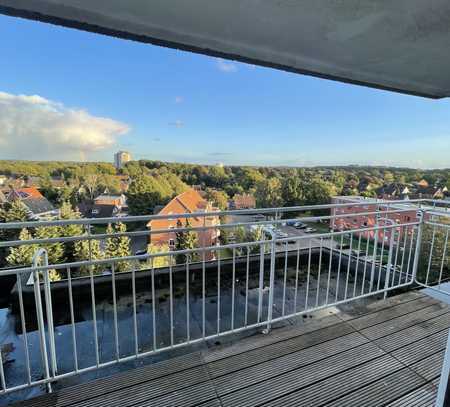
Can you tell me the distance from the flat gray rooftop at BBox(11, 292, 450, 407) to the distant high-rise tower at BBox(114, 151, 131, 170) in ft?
90.3

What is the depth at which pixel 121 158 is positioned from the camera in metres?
27.2

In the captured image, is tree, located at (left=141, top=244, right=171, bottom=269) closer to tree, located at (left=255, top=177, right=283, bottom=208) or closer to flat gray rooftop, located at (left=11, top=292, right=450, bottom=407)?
flat gray rooftop, located at (left=11, top=292, right=450, bottom=407)

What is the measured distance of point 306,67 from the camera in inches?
52.7

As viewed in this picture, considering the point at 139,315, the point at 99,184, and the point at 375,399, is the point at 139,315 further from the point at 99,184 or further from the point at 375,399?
the point at 99,184

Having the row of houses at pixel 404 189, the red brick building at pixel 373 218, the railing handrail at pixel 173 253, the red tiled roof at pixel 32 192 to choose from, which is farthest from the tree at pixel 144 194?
the railing handrail at pixel 173 253

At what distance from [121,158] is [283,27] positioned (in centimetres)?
2891

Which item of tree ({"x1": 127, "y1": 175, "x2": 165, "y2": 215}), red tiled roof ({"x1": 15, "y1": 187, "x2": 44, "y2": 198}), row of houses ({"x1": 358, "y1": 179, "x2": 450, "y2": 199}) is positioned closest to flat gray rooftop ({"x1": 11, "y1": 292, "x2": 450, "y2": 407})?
row of houses ({"x1": 358, "y1": 179, "x2": 450, "y2": 199})

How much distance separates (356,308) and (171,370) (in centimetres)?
186

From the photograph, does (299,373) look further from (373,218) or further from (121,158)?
(121,158)

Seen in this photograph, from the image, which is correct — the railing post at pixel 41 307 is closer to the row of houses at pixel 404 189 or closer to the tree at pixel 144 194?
the row of houses at pixel 404 189

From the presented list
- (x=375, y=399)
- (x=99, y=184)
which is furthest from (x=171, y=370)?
(x=99, y=184)

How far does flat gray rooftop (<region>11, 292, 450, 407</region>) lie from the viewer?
1.50 m

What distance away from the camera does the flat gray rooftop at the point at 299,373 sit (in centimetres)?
150

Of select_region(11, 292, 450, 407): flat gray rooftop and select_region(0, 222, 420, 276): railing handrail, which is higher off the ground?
select_region(0, 222, 420, 276): railing handrail
